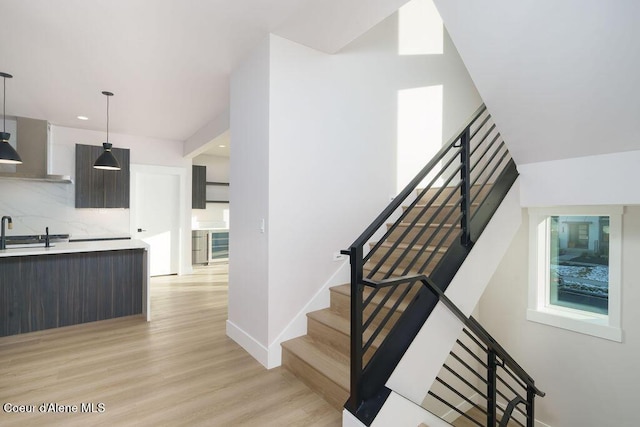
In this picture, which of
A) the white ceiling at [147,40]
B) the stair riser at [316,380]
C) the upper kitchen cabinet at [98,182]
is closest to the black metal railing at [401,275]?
the stair riser at [316,380]

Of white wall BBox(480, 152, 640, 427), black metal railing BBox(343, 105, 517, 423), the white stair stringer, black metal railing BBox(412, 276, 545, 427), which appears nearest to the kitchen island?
black metal railing BBox(343, 105, 517, 423)

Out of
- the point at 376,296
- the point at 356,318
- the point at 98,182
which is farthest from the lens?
the point at 98,182

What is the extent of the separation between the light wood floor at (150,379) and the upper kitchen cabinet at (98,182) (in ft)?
8.22

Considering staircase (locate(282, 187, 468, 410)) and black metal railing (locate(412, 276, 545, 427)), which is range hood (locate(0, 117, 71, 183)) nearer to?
staircase (locate(282, 187, 468, 410))

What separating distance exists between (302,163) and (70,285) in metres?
3.06

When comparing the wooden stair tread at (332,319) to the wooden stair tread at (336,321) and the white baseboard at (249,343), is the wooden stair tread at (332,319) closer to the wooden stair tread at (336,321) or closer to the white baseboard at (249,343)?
the wooden stair tread at (336,321)

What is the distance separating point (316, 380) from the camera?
226 centimetres

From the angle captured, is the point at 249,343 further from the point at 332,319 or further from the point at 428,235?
the point at 428,235

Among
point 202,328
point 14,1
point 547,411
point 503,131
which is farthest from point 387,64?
point 547,411

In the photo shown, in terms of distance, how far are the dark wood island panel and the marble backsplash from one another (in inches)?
84.3

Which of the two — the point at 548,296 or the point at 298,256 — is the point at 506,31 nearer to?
the point at 298,256

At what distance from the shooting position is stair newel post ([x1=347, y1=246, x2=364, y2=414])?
63.5 inches

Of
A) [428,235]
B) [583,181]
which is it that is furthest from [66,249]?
[583,181]

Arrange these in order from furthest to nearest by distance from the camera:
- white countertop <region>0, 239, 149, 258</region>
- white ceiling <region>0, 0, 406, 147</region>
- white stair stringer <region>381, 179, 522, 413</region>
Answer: white countertop <region>0, 239, 149, 258</region> → white ceiling <region>0, 0, 406, 147</region> → white stair stringer <region>381, 179, 522, 413</region>
